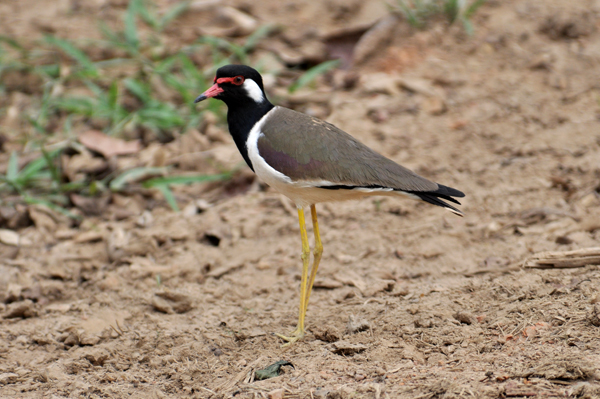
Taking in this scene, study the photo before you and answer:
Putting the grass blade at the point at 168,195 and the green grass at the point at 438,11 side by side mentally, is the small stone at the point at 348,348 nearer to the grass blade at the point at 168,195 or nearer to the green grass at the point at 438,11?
the grass blade at the point at 168,195

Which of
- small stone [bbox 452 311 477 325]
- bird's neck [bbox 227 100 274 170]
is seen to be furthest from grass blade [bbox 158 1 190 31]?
small stone [bbox 452 311 477 325]

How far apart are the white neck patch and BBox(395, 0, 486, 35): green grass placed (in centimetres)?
413

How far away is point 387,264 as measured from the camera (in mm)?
4918

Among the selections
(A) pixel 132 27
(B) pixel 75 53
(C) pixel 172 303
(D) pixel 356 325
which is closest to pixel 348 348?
(D) pixel 356 325

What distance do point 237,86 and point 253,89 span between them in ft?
0.37

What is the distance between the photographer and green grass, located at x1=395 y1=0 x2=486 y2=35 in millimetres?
7793

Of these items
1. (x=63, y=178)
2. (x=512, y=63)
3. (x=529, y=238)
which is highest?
(x=512, y=63)

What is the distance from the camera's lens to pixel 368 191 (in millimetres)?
3900

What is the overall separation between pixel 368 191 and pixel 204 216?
87.0 inches

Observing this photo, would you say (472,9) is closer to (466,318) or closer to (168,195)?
(168,195)

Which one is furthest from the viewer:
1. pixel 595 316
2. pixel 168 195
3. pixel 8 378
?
pixel 168 195

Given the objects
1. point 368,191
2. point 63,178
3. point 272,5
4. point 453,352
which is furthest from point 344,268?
point 272,5

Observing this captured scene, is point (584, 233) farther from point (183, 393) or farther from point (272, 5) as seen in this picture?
point (272, 5)

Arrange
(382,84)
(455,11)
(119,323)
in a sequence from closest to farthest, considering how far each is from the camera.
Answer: (119,323), (382,84), (455,11)
